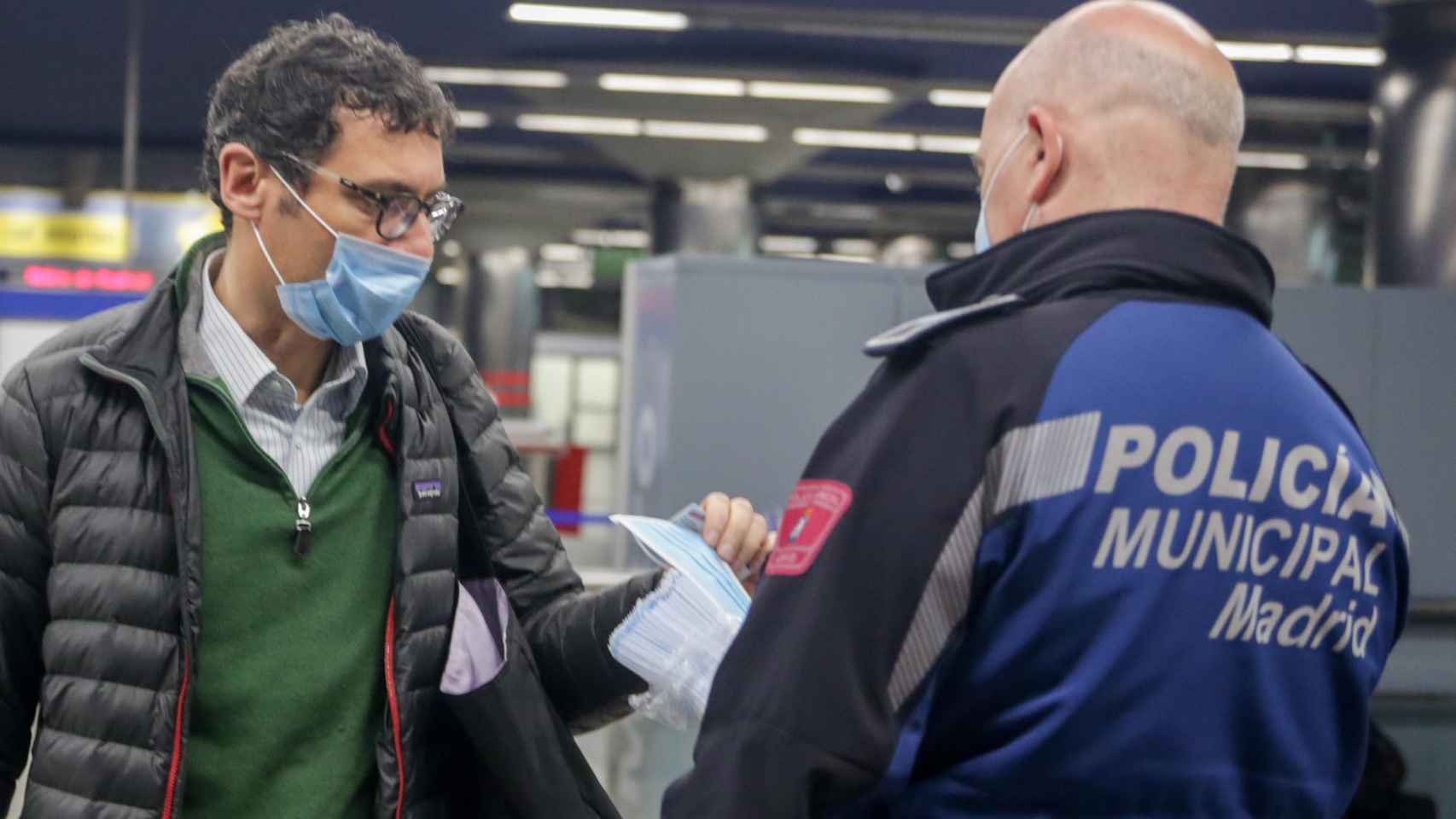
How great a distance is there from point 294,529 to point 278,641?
0.13 meters

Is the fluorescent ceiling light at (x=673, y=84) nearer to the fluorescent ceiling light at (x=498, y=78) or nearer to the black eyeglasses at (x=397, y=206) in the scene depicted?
the fluorescent ceiling light at (x=498, y=78)

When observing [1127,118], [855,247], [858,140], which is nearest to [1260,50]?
[858,140]

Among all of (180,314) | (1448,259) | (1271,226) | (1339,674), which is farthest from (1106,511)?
(1271,226)

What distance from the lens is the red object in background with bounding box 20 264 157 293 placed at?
8208mm

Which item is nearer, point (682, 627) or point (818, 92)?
point (682, 627)

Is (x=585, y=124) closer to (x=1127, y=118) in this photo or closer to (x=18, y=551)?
(x=18, y=551)

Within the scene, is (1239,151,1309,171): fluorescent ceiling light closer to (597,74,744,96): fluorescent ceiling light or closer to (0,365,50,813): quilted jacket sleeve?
(597,74,744,96): fluorescent ceiling light

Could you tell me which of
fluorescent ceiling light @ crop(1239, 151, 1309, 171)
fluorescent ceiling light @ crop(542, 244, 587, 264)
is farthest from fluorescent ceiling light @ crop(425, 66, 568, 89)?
fluorescent ceiling light @ crop(542, 244, 587, 264)

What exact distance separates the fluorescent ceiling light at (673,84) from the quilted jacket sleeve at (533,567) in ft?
50.2

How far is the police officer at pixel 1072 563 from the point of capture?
1.24 meters

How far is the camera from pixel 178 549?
1.80m

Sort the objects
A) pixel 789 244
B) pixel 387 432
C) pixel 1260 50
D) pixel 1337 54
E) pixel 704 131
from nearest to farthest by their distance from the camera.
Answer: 1. pixel 387 432
2. pixel 1260 50
3. pixel 1337 54
4. pixel 704 131
5. pixel 789 244

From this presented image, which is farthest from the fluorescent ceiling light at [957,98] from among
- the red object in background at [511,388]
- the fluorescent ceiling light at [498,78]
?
the red object in background at [511,388]

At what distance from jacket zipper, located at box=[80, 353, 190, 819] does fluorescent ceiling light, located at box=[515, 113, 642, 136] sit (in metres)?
17.1
